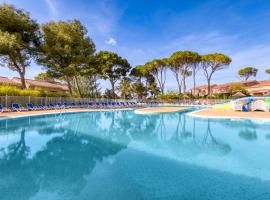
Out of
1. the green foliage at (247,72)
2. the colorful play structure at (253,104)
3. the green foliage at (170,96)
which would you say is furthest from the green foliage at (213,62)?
the green foliage at (247,72)

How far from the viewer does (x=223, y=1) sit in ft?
43.1

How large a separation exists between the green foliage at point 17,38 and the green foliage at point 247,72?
51.9 m

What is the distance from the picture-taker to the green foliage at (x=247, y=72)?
51344 mm

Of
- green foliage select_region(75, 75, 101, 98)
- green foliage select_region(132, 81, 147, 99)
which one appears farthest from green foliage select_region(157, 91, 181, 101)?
green foliage select_region(75, 75, 101, 98)

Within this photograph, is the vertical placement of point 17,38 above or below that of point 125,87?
above

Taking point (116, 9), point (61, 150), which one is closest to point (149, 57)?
point (116, 9)

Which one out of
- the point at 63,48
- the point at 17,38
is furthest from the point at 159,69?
the point at 17,38

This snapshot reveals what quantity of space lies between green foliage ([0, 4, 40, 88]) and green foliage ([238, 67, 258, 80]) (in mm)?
51866

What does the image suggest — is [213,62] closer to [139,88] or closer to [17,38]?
[139,88]

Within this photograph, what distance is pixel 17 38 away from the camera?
1852cm

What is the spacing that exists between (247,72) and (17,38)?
54820 mm

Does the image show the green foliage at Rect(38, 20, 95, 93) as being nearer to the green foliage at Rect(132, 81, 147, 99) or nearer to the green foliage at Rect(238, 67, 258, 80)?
the green foliage at Rect(132, 81, 147, 99)

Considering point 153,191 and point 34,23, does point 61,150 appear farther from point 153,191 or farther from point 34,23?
point 34,23

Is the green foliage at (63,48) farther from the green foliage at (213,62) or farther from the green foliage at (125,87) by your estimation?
the green foliage at (213,62)
